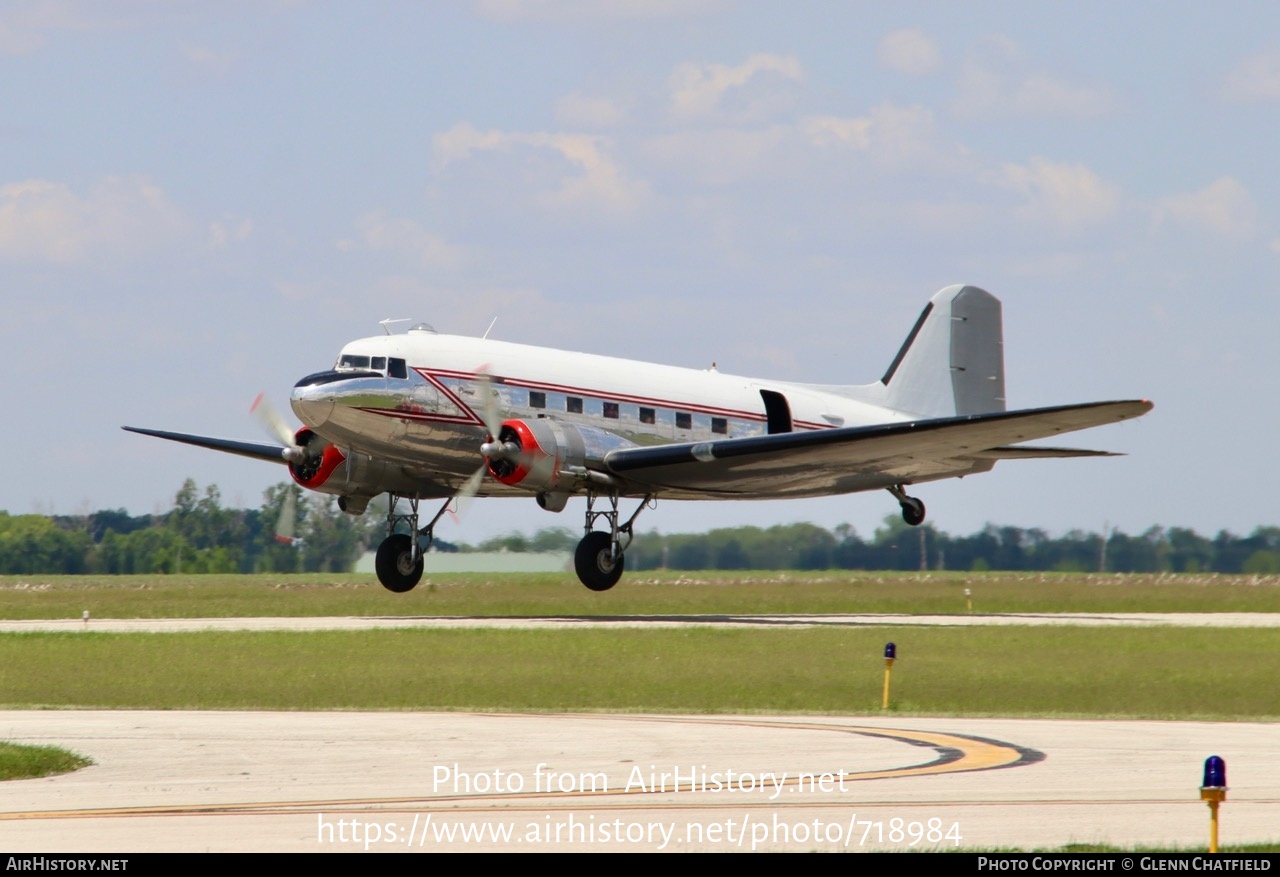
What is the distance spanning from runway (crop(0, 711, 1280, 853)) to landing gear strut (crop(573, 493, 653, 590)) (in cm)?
1533

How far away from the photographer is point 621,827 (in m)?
11.3

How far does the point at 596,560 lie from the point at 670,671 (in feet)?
28.7

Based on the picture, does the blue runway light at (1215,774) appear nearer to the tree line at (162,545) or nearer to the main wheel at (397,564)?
the main wheel at (397,564)

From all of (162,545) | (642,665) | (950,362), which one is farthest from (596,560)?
(162,545)

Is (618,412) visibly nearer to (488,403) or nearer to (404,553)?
(488,403)

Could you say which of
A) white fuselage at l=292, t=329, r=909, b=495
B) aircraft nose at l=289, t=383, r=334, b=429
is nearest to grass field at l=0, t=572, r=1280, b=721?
white fuselage at l=292, t=329, r=909, b=495

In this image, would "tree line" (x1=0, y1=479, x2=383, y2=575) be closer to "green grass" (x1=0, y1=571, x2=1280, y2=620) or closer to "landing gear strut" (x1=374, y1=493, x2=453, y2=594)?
"green grass" (x1=0, y1=571, x2=1280, y2=620)

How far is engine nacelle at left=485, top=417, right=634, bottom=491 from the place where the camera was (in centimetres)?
3200

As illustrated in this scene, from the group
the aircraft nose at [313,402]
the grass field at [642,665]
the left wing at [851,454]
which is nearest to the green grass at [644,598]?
the grass field at [642,665]

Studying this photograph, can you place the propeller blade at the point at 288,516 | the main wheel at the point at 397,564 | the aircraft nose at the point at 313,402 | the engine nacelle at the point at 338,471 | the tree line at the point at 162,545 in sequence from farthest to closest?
the tree line at the point at 162,545
the propeller blade at the point at 288,516
the main wheel at the point at 397,564
the engine nacelle at the point at 338,471
the aircraft nose at the point at 313,402

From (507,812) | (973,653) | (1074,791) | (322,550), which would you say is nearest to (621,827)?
(507,812)

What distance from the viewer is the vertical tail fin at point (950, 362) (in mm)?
41719
